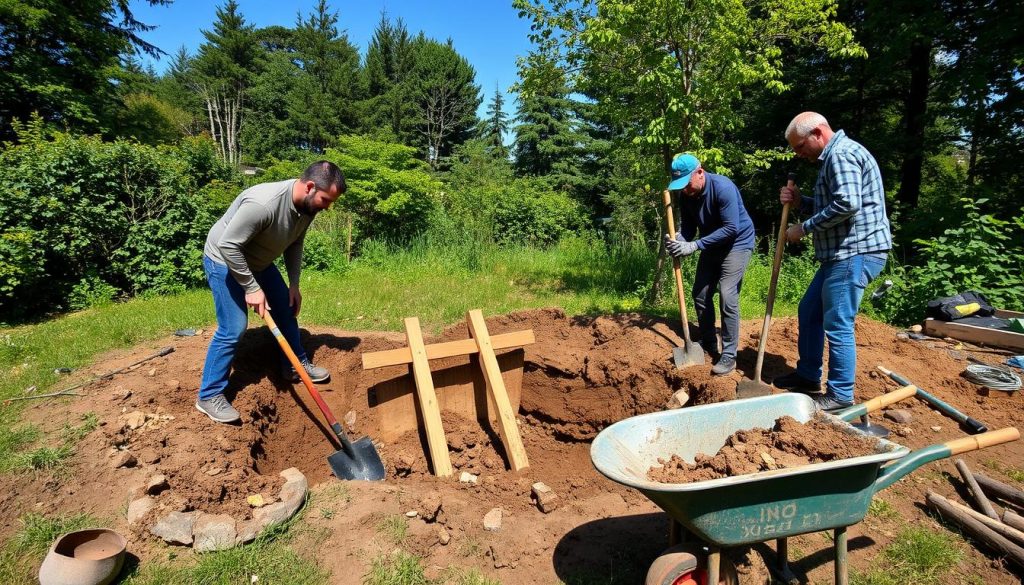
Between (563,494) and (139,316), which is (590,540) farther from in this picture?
(139,316)

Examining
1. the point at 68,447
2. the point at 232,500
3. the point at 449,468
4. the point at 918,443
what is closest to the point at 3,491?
the point at 68,447

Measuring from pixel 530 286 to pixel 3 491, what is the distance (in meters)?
6.20

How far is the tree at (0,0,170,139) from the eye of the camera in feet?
42.6

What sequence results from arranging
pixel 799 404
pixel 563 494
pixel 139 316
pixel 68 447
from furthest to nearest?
pixel 139 316 → pixel 563 494 → pixel 68 447 → pixel 799 404

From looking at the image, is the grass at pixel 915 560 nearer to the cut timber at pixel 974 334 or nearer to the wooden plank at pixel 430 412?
the wooden plank at pixel 430 412

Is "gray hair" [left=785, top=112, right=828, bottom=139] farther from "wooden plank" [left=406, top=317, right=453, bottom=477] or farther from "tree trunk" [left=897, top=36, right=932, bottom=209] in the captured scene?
"tree trunk" [left=897, top=36, right=932, bottom=209]

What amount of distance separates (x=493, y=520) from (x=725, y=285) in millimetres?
2590

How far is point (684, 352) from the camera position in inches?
164

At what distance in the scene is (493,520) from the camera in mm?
2742

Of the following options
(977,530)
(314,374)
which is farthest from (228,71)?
(977,530)

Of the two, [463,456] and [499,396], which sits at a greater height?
[499,396]

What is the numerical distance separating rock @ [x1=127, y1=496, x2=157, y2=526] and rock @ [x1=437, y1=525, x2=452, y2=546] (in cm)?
151

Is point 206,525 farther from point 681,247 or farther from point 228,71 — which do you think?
point 228,71

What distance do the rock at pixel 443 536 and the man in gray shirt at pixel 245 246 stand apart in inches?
67.8
